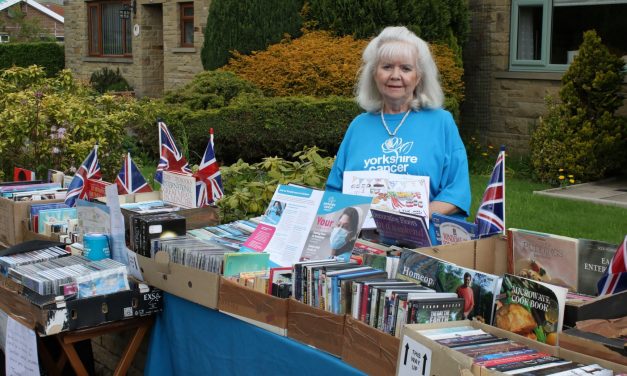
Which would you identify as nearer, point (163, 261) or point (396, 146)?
point (163, 261)

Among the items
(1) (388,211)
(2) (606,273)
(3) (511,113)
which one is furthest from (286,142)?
(2) (606,273)

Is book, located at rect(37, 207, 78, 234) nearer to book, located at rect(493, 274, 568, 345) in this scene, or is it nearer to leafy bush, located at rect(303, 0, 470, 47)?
book, located at rect(493, 274, 568, 345)

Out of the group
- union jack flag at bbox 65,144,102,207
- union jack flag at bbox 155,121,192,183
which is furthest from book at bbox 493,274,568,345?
union jack flag at bbox 65,144,102,207

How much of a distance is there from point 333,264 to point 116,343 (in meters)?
1.78

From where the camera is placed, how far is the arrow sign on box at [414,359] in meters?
2.35

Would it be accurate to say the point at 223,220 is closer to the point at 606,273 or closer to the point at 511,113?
the point at 606,273

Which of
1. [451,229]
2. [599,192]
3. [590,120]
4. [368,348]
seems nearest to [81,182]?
[451,229]

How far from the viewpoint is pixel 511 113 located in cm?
1285

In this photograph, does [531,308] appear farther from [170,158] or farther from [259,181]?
[259,181]

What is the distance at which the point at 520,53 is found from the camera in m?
12.9

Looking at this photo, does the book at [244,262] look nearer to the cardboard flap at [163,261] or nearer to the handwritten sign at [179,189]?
the cardboard flap at [163,261]

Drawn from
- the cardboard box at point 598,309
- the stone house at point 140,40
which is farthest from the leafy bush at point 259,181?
the stone house at point 140,40

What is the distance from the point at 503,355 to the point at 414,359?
10.0 inches

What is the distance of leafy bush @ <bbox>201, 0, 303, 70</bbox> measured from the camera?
1375 cm
